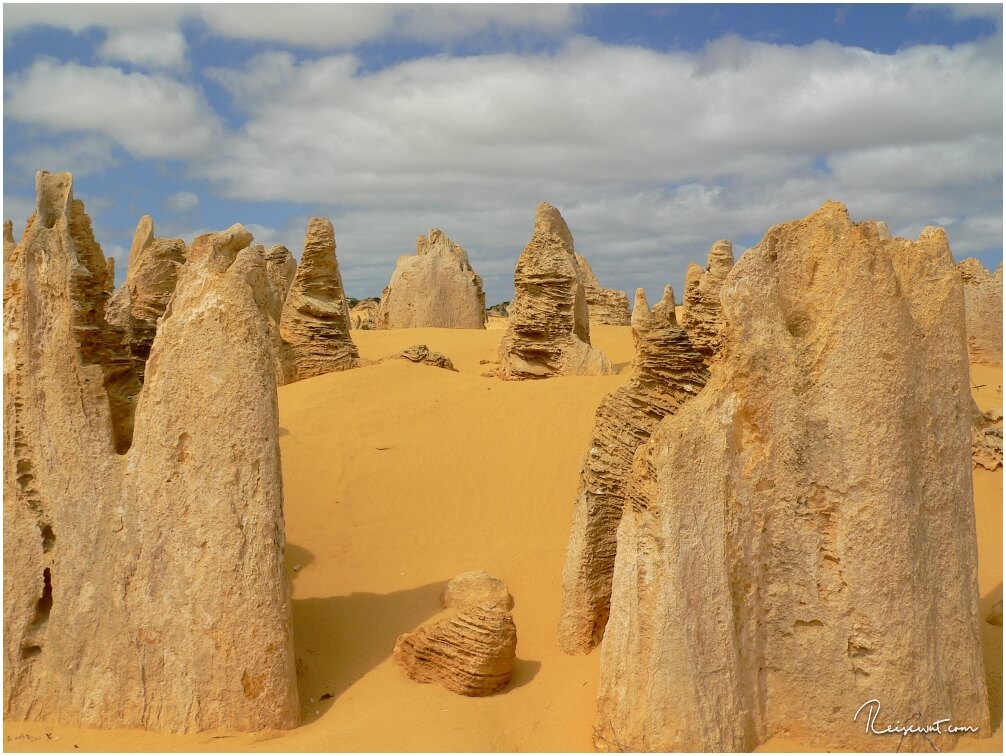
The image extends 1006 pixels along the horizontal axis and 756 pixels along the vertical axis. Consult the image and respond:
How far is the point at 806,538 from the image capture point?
599 centimetres

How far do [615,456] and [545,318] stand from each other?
8.85 metres

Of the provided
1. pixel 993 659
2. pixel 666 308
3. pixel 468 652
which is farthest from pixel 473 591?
pixel 993 659

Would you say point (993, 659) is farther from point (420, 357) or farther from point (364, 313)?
point (364, 313)

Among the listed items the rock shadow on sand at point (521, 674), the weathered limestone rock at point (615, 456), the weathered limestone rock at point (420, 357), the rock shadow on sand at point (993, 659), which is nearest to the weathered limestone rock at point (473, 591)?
the rock shadow on sand at point (521, 674)

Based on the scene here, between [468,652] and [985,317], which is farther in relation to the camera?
[985,317]

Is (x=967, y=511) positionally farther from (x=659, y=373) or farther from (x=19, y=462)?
(x=19, y=462)

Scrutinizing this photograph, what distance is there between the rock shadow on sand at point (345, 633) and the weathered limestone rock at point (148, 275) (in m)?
4.90

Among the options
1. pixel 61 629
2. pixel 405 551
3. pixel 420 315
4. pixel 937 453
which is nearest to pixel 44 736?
pixel 61 629

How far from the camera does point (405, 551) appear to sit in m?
10.4

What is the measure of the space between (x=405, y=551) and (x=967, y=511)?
19.8 ft

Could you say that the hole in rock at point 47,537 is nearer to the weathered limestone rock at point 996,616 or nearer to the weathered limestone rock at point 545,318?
the weathered limestone rock at point 996,616

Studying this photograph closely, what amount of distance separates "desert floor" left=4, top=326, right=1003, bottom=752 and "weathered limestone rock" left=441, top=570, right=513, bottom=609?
0.16m

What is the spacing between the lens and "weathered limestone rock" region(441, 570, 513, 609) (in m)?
8.65

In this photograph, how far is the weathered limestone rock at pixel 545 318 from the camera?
54.1 ft
